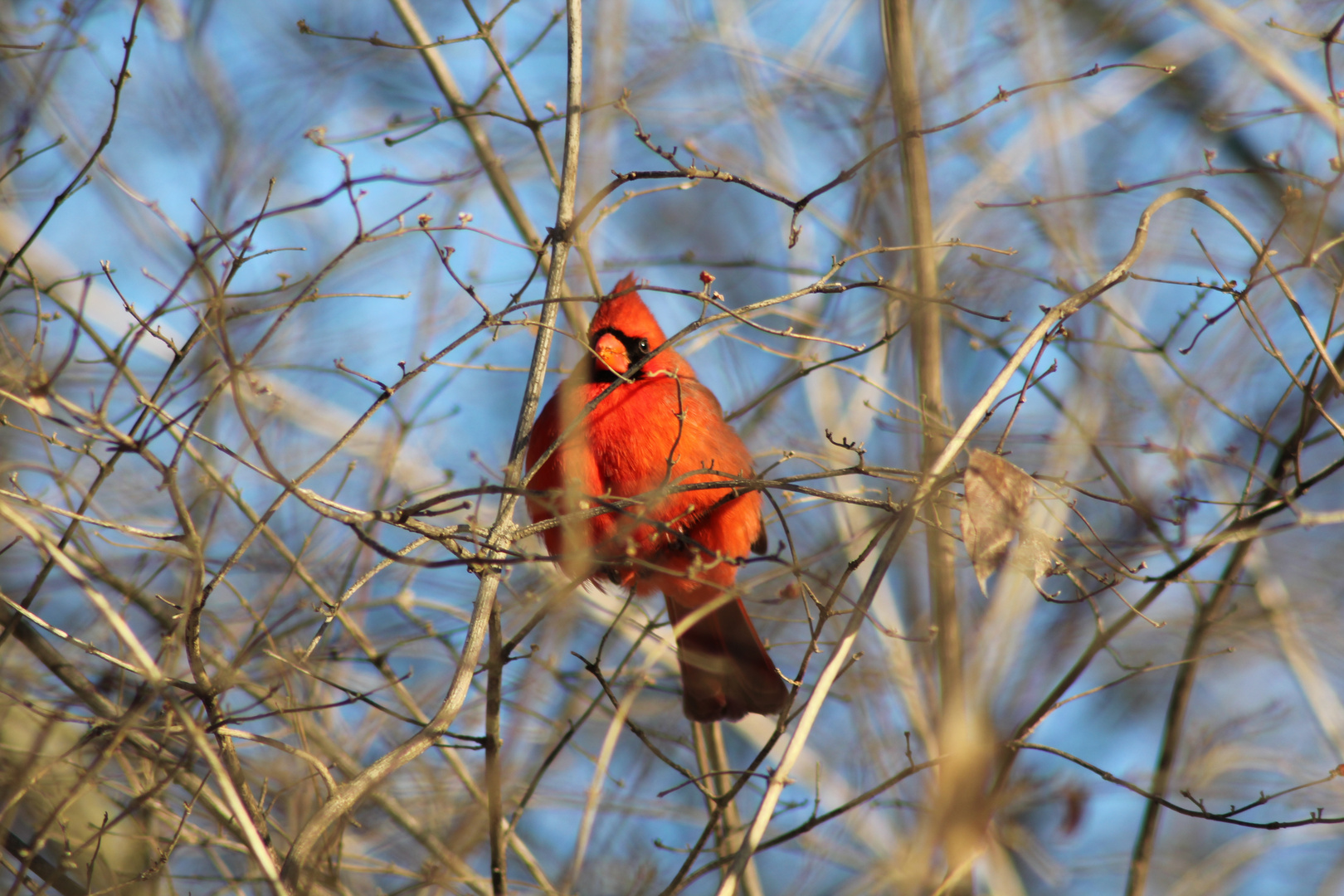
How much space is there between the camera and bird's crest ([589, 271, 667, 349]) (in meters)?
3.12

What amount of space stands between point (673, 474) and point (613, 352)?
1.53ft

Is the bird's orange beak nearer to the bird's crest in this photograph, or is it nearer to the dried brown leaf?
the bird's crest

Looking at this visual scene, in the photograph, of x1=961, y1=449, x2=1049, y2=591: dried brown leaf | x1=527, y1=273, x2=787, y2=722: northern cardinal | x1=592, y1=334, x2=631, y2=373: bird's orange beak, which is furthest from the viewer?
x1=592, y1=334, x2=631, y2=373: bird's orange beak

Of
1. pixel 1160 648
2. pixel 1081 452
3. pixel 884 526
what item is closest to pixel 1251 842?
pixel 1160 648

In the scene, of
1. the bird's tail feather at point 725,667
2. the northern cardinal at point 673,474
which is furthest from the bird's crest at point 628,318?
the bird's tail feather at point 725,667

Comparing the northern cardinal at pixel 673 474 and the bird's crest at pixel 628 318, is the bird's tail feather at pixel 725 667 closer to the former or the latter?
the northern cardinal at pixel 673 474

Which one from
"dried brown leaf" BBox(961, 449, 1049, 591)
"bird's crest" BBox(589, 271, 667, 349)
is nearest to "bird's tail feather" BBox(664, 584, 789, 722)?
"bird's crest" BBox(589, 271, 667, 349)

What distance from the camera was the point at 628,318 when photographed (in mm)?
3148

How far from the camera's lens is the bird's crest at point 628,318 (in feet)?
10.2

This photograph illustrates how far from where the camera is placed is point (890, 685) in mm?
3086

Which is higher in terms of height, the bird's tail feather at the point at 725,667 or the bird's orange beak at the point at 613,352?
the bird's orange beak at the point at 613,352

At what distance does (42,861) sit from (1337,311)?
8.62 ft

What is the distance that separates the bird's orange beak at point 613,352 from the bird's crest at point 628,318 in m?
0.03

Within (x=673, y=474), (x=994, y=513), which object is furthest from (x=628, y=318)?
(x=994, y=513)
